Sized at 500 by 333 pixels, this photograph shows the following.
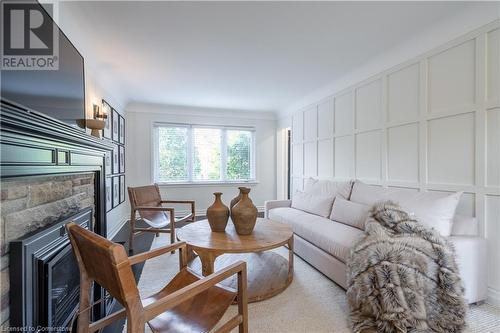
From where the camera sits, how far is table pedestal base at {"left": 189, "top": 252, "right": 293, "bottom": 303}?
2.01 m

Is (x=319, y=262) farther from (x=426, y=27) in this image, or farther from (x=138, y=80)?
(x=138, y=80)

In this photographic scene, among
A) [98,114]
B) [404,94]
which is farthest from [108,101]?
[404,94]

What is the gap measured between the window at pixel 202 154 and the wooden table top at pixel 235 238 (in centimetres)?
296

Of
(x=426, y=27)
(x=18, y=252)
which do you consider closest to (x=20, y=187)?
(x=18, y=252)

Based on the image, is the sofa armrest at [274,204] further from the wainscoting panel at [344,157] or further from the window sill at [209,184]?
the window sill at [209,184]

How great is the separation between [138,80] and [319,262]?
3444 millimetres

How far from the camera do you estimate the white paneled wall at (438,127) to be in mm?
1879

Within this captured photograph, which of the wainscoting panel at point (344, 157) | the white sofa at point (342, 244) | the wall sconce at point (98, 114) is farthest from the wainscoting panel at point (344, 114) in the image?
the wall sconce at point (98, 114)

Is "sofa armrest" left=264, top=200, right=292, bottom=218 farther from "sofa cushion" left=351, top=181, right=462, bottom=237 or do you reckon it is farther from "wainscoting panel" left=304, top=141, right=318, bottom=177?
"sofa cushion" left=351, top=181, right=462, bottom=237

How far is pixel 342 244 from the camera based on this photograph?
2.10 metres

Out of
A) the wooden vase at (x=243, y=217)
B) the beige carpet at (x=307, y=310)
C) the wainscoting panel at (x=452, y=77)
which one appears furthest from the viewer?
the wooden vase at (x=243, y=217)

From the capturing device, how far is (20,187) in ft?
3.53

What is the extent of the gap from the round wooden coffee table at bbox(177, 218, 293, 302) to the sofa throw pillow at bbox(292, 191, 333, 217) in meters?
0.76

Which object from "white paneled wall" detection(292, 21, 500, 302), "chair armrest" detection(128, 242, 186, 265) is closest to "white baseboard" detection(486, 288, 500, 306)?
"white paneled wall" detection(292, 21, 500, 302)
